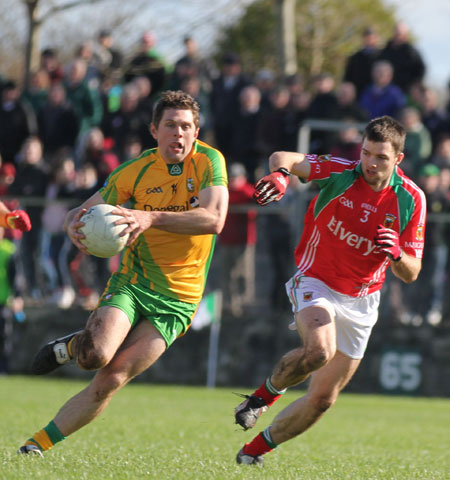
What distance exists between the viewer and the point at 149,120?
620 inches

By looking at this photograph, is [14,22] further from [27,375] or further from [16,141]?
[27,375]

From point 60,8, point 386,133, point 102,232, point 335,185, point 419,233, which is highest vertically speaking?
point 60,8

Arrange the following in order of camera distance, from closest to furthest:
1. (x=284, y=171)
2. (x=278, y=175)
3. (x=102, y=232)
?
(x=102, y=232)
(x=278, y=175)
(x=284, y=171)

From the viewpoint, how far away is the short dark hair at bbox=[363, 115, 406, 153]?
6949mm

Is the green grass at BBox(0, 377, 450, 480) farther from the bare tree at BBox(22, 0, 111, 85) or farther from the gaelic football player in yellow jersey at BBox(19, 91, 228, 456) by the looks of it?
the bare tree at BBox(22, 0, 111, 85)

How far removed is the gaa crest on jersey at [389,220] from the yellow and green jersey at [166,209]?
48.7 inches

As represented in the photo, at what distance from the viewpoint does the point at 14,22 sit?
34.9 m

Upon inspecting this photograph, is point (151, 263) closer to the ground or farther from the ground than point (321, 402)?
farther from the ground

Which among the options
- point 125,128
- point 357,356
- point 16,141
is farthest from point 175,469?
point 16,141

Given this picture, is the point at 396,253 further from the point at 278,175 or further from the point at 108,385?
the point at 108,385

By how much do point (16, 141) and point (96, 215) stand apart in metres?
10.5

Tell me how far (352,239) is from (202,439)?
2.72m

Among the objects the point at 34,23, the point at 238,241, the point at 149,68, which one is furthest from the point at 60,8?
the point at 238,241

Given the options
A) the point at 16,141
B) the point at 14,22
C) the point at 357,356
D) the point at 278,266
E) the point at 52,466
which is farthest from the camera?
the point at 14,22
